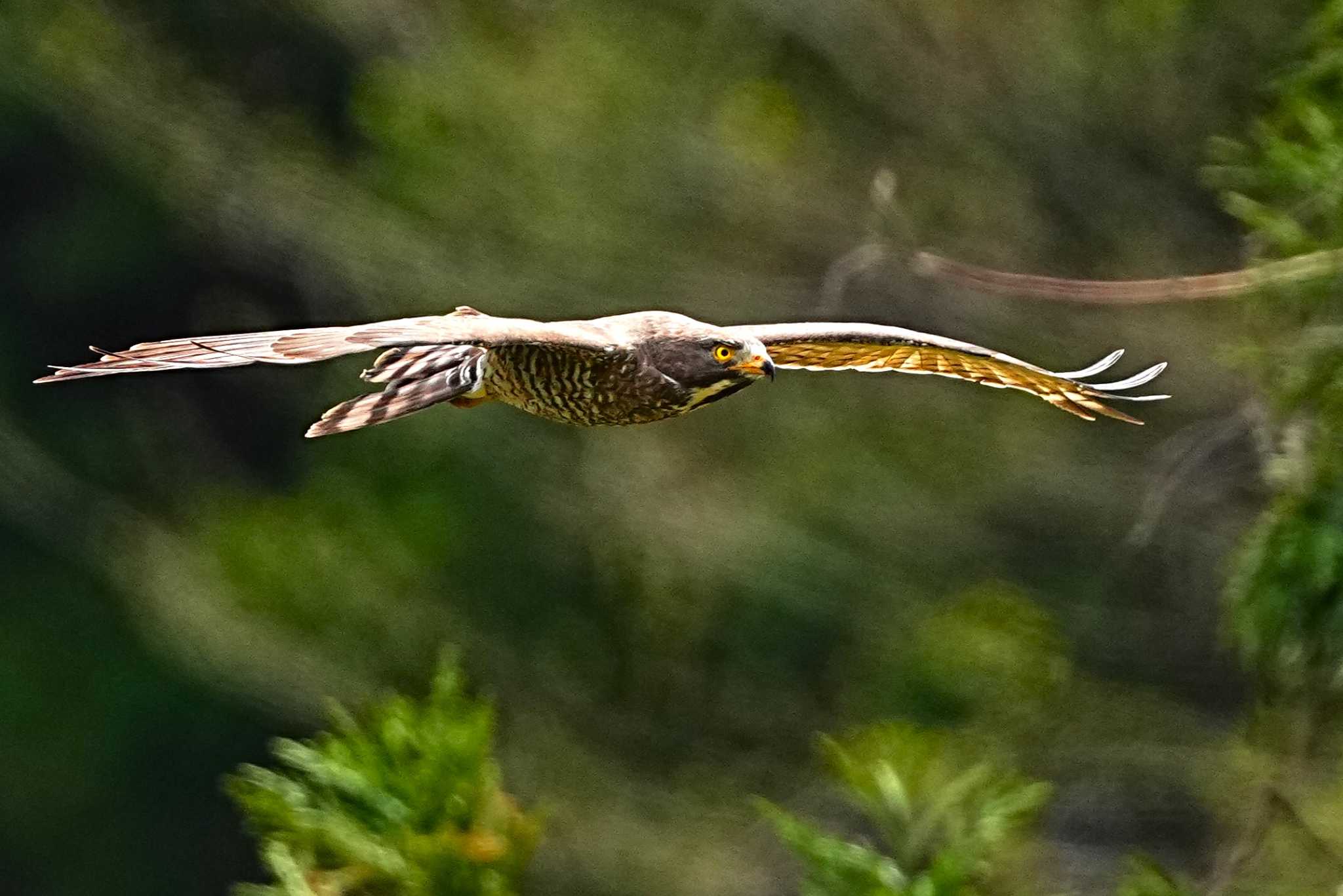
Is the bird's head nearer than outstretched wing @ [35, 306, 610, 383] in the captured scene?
No

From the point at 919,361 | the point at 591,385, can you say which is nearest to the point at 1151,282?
the point at 591,385

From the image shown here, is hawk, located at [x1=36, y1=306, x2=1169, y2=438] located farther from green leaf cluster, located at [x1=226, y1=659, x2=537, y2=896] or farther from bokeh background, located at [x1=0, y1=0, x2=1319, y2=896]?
bokeh background, located at [x1=0, y1=0, x2=1319, y2=896]

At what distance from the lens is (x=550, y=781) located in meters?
5.78

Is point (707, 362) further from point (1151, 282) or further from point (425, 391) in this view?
point (1151, 282)

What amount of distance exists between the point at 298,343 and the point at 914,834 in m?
0.99

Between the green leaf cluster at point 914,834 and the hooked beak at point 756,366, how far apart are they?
440 millimetres

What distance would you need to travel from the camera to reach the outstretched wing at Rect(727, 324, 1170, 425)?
9.55 ft

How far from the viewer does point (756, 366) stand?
260 centimetres

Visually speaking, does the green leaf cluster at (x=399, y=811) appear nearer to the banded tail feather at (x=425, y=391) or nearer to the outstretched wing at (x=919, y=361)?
the banded tail feather at (x=425, y=391)

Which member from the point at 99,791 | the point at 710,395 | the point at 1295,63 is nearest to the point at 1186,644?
the point at 1295,63

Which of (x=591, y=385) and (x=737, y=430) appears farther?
(x=737, y=430)

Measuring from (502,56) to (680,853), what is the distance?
212cm

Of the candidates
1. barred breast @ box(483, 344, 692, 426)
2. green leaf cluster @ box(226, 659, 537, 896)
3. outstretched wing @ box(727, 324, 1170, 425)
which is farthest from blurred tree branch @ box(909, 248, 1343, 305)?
green leaf cluster @ box(226, 659, 537, 896)

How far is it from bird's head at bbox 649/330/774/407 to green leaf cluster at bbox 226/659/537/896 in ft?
1.50
